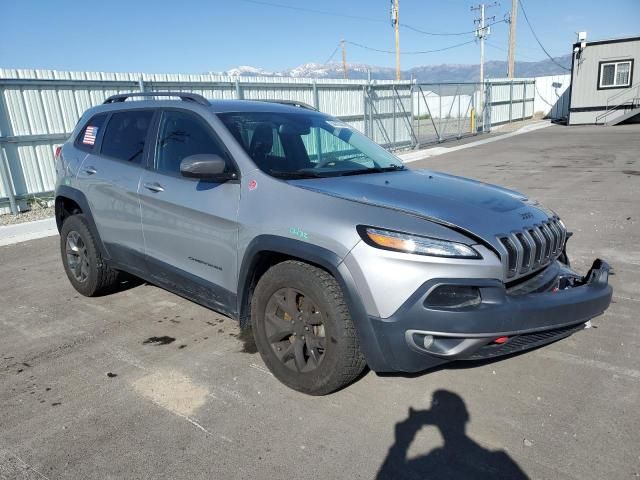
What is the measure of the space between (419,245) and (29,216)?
8.49m

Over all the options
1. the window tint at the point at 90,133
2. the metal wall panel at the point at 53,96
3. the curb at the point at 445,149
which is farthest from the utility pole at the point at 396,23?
the window tint at the point at 90,133

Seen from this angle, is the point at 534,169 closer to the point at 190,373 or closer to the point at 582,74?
the point at 190,373

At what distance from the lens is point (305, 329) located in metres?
2.92

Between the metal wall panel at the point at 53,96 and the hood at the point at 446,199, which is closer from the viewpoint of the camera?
the hood at the point at 446,199

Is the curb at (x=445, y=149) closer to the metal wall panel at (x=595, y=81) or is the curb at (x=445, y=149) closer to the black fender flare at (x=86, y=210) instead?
the metal wall panel at (x=595, y=81)

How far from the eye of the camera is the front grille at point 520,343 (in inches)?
102

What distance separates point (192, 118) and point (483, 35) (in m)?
50.8

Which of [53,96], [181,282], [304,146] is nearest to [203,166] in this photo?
[304,146]

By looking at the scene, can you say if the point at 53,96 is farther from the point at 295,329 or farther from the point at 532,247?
the point at 532,247

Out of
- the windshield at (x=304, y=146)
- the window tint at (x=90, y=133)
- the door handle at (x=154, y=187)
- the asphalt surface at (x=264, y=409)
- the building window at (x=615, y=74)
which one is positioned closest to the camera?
the asphalt surface at (x=264, y=409)

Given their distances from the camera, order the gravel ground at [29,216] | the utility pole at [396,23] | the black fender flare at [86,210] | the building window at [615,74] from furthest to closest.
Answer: the utility pole at [396,23] < the building window at [615,74] < the gravel ground at [29,216] < the black fender flare at [86,210]

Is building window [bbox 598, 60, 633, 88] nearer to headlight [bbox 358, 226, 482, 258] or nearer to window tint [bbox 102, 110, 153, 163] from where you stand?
window tint [bbox 102, 110, 153, 163]

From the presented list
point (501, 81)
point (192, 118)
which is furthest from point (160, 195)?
point (501, 81)

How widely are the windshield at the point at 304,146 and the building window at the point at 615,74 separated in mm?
27726
